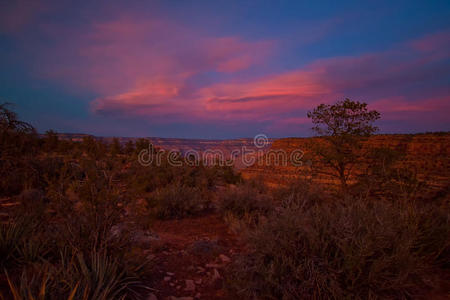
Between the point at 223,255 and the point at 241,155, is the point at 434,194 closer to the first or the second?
the point at 223,255

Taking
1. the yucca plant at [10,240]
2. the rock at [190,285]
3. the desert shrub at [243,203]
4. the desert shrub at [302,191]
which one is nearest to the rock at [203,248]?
the rock at [190,285]

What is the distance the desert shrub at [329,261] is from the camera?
2.66m

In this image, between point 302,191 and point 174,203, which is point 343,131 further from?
point 174,203

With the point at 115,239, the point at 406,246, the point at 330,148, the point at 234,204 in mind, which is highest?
the point at 330,148

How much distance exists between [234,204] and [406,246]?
4.92 metres

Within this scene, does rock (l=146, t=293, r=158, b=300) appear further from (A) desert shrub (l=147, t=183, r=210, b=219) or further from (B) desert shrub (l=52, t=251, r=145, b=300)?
(A) desert shrub (l=147, t=183, r=210, b=219)

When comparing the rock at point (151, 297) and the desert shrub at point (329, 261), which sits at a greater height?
the desert shrub at point (329, 261)

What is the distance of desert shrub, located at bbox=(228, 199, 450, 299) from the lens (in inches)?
105

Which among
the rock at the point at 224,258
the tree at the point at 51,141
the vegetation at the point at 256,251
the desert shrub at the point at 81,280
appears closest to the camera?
the desert shrub at the point at 81,280

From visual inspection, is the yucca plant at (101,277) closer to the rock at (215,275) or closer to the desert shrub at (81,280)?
the desert shrub at (81,280)

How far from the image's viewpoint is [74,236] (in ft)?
10.4

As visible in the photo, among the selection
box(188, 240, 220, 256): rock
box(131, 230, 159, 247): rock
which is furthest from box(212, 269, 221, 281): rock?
box(131, 230, 159, 247): rock

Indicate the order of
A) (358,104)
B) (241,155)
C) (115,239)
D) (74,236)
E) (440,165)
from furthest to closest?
(241,155) → (440,165) → (358,104) → (115,239) → (74,236)

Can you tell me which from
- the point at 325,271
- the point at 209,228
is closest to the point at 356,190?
the point at 209,228
